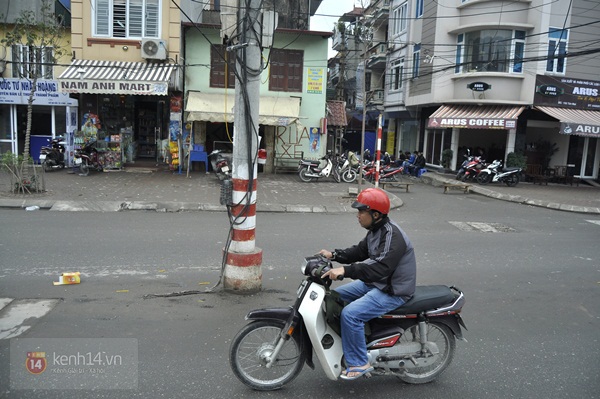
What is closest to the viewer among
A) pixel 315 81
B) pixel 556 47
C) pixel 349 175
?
pixel 349 175

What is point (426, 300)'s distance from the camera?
3721mm

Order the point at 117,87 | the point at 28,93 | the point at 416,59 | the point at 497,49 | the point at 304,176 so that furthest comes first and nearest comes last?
1. the point at 416,59
2. the point at 497,49
3. the point at 28,93
4. the point at 304,176
5. the point at 117,87

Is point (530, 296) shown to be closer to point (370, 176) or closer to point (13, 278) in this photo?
point (13, 278)

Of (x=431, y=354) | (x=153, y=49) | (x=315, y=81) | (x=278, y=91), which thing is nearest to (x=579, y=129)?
(x=315, y=81)

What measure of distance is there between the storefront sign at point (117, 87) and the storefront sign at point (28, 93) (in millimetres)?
3262

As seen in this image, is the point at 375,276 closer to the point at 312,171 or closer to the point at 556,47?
the point at 312,171

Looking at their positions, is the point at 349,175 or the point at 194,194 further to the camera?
the point at 349,175

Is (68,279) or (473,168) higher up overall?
(473,168)

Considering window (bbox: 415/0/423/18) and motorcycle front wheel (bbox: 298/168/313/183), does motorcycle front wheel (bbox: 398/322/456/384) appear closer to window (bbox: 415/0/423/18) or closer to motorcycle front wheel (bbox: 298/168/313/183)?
motorcycle front wheel (bbox: 298/168/313/183)

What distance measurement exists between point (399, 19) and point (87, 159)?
66.5 ft

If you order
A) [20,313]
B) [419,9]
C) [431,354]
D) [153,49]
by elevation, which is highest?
[419,9]

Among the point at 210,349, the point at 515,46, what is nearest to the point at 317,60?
the point at 515,46

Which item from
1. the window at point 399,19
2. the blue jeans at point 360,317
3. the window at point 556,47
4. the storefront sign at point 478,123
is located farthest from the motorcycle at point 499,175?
the blue jeans at point 360,317

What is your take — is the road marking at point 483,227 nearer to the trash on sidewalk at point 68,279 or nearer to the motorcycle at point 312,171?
the motorcycle at point 312,171
